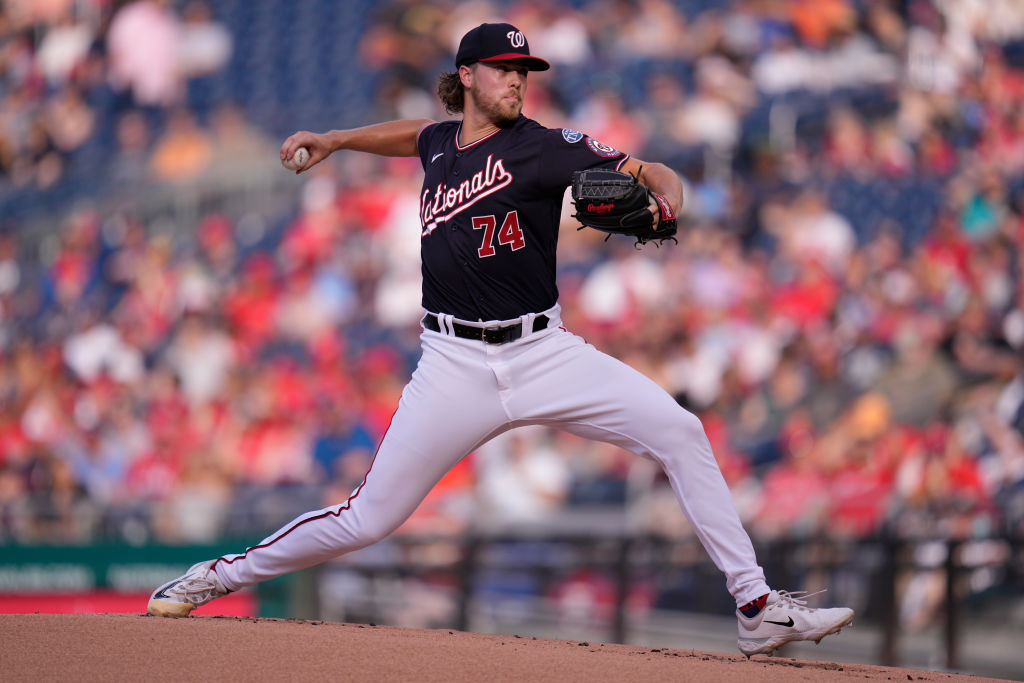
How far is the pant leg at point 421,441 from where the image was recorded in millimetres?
3467

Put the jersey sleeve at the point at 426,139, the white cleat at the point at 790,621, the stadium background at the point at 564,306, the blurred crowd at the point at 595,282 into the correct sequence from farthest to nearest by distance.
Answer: the blurred crowd at the point at 595,282
the stadium background at the point at 564,306
the jersey sleeve at the point at 426,139
the white cleat at the point at 790,621

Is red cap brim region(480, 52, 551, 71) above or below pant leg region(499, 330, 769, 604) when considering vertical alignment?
above

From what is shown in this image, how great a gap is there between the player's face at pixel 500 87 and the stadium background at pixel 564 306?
12.9ft

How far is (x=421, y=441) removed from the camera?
3.47 metres

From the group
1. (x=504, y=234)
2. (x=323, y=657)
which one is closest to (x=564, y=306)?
(x=504, y=234)

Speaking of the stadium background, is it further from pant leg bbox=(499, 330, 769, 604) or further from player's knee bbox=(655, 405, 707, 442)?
player's knee bbox=(655, 405, 707, 442)

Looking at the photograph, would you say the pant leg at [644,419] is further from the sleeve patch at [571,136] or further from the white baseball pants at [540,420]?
the sleeve patch at [571,136]

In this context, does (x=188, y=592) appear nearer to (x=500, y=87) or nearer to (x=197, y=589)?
(x=197, y=589)

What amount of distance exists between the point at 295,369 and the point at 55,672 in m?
6.54

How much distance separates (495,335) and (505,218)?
0.33m

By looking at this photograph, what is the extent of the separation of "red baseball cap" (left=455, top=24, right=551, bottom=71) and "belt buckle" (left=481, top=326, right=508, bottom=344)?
741 mm

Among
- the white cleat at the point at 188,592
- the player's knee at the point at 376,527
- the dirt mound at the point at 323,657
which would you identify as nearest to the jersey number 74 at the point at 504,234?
the player's knee at the point at 376,527

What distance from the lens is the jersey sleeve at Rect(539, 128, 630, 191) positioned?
347cm

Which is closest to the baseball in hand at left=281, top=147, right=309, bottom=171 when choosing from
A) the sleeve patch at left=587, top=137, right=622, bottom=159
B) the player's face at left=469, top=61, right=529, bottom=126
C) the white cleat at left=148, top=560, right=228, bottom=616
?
the player's face at left=469, top=61, right=529, bottom=126
